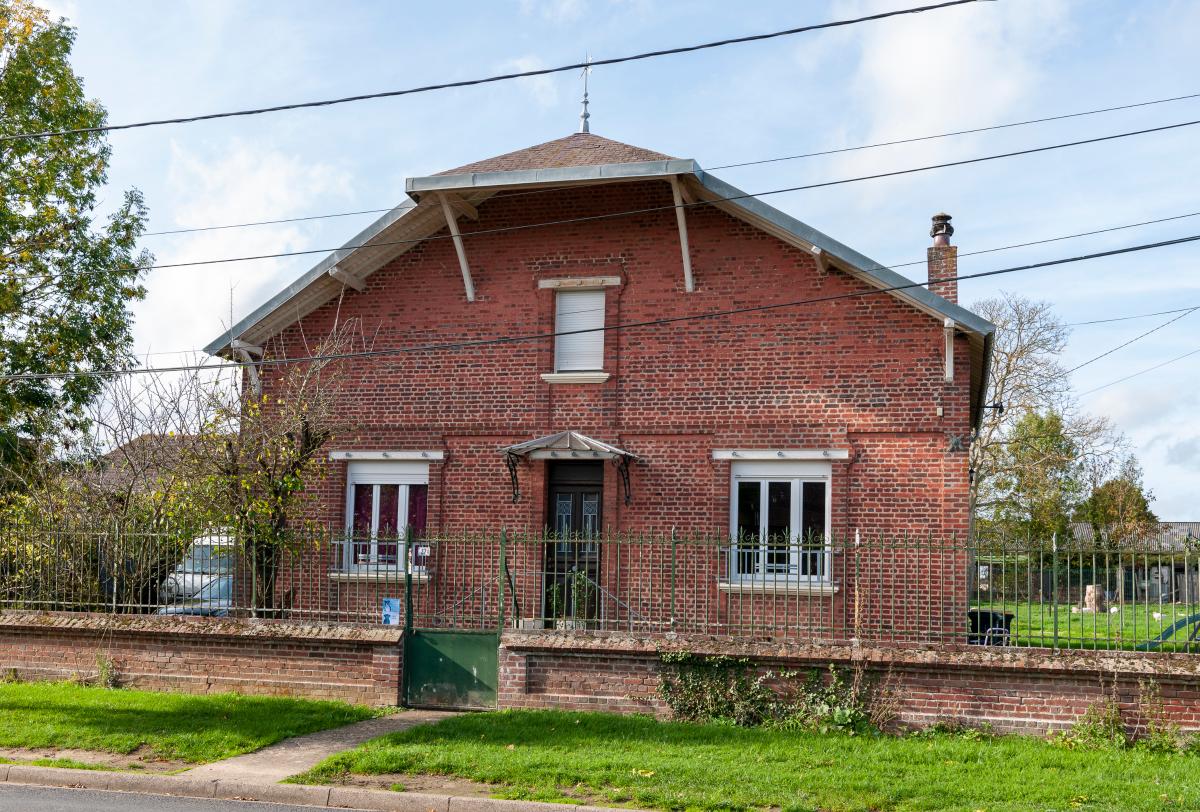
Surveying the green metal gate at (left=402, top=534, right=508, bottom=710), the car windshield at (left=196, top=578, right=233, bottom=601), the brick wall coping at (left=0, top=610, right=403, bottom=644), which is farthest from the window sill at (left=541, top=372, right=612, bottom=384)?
the car windshield at (left=196, top=578, right=233, bottom=601)

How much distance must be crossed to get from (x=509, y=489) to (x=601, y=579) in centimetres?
190

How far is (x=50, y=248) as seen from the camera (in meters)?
23.9

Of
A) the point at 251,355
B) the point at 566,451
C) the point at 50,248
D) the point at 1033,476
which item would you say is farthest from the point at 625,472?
the point at 1033,476

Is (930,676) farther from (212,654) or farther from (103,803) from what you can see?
(212,654)

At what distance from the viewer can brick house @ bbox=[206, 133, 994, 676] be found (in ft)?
48.0

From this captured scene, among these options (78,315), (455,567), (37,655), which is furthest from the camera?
(78,315)

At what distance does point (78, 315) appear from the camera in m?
24.2

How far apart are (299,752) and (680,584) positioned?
6184mm

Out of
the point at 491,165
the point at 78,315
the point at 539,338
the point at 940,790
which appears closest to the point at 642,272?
the point at 539,338

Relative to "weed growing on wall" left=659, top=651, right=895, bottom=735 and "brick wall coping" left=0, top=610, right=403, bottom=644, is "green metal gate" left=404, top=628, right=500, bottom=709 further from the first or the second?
"weed growing on wall" left=659, top=651, right=895, bottom=735

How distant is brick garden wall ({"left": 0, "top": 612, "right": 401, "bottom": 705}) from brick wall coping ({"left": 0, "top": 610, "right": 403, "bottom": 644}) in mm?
11

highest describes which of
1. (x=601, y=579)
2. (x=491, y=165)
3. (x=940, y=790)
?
(x=491, y=165)

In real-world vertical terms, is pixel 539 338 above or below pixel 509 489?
above

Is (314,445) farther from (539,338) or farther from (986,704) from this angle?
(986,704)
